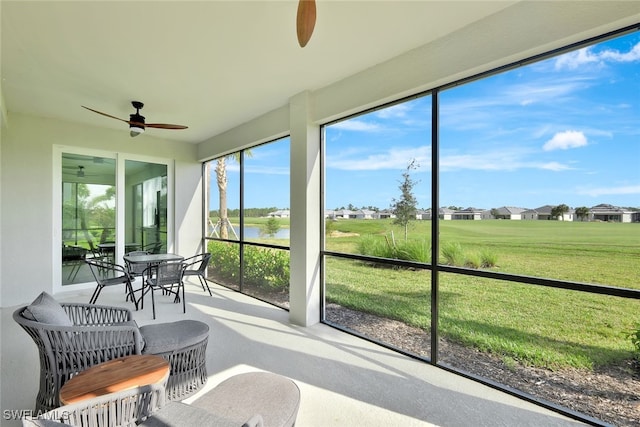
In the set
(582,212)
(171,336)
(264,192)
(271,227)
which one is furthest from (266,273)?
(582,212)

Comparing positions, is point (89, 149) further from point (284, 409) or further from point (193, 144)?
point (284, 409)

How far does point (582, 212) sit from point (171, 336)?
3485 mm

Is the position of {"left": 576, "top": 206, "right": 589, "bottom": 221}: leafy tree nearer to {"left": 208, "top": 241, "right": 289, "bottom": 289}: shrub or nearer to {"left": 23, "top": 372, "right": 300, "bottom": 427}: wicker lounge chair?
{"left": 23, "top": 372, "right": 300, "bottom": 427}: wicker lounge chair

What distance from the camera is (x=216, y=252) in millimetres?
6160

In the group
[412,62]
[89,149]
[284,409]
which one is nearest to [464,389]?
[284,409]

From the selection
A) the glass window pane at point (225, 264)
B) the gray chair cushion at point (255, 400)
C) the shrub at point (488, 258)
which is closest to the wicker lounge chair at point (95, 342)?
the gray chair cushion at point (255, 400)

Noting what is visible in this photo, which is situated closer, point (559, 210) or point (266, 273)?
point (559, 210)

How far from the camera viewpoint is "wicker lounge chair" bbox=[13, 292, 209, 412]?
5.82 feet

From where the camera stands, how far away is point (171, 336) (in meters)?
2.24

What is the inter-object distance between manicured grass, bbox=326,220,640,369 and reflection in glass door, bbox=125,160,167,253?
394cm

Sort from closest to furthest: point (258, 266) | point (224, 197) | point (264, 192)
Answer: point (264, 192) → point (258, 266) → point (224, 197)

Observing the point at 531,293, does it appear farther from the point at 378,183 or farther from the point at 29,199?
the point at 29,199

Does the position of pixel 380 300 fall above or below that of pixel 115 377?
below

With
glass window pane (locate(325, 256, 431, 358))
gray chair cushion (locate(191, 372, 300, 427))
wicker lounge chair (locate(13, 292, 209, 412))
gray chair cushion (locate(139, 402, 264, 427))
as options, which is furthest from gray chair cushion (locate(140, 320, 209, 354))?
glass window pane (locate(325, 256, 431, 358))
